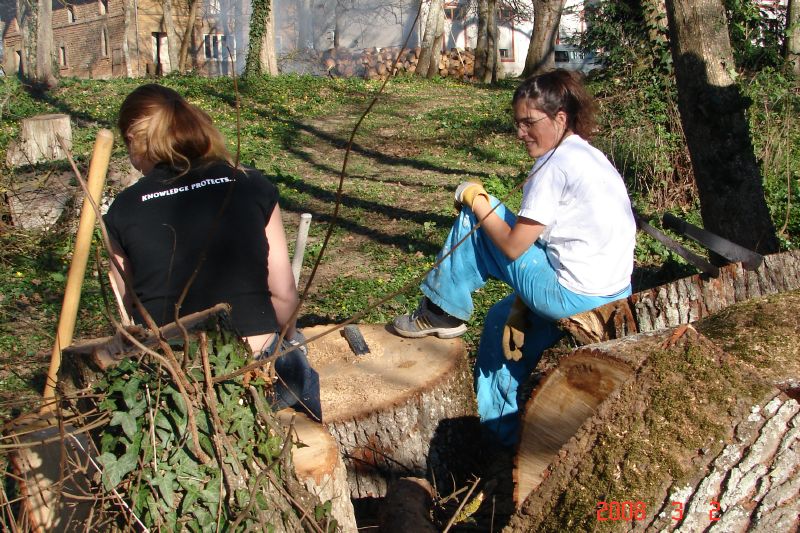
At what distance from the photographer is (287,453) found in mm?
1962

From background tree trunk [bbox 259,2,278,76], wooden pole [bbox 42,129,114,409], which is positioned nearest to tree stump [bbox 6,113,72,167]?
wooden pole [bbox 42,129,114,409]

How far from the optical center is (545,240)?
315 centimetres

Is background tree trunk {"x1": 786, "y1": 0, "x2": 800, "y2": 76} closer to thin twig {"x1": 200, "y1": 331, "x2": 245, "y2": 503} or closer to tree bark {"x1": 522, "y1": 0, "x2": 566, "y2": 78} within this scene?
thin twig {"x1": 200, "y1": 331, "x2": 245, "y2": 503}

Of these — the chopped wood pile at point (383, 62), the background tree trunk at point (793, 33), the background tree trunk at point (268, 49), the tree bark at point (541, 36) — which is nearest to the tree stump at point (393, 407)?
the background tree trunk at point (793, 33)

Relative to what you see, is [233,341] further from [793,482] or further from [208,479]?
[793,482]

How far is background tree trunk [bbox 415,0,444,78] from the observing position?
21.1m

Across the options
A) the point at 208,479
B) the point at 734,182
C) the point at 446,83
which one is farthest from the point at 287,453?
the point at 446,83

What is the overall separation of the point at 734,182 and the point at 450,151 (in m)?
6.17

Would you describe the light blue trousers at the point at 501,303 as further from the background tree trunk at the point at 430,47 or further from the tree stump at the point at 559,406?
the background tree trunk at the point at 430,47

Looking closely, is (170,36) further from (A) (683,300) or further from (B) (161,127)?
(A) (683,300)

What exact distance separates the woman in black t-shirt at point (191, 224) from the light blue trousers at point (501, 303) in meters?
0.97

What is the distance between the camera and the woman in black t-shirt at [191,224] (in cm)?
238
